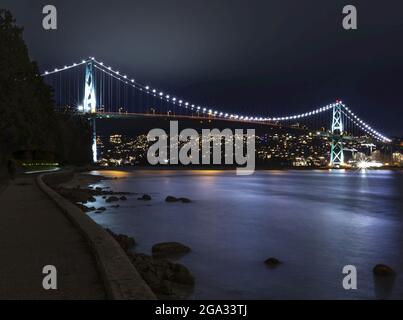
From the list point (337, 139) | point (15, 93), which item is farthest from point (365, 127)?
point (15, 93)

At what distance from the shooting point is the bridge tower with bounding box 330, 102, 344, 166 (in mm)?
89006

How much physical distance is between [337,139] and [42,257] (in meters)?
86.5

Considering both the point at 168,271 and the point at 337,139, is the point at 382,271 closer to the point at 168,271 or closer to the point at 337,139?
the point at 168,271

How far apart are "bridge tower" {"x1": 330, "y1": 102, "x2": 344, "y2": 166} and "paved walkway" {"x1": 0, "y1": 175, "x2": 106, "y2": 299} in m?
81.4

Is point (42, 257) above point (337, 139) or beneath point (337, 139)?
beneath

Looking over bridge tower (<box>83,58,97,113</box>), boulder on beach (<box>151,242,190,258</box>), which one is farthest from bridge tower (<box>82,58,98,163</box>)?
boulder on beach (<box>151,242,190,258</box>)

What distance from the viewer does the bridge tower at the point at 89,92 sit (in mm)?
71181

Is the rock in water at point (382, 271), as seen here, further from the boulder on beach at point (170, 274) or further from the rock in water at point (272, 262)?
the boulder on beach at point (170, 274)

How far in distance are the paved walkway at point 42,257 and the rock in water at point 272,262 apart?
3886mm

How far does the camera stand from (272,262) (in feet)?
32.9

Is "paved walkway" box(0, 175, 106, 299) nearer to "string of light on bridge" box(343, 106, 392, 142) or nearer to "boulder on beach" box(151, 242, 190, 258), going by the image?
"boulder on beach" box(151, 242, 190, 258)

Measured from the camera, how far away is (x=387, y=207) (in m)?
27.0

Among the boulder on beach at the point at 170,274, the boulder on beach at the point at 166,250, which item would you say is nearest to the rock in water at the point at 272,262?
the boulder on beach at the point at 166,250

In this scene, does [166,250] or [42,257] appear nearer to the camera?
[42,257]
